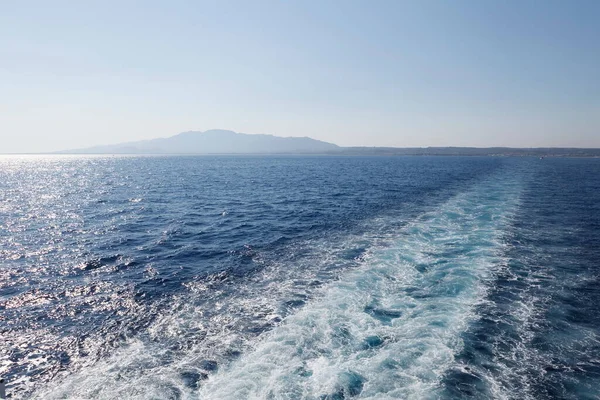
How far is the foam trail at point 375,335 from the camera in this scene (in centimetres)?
1208

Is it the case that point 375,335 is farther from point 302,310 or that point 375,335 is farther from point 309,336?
point 302,310

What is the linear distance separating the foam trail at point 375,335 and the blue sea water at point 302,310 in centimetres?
8

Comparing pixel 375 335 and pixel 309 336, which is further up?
pixel 375 335

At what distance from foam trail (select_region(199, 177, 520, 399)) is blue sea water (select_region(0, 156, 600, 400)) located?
83mm

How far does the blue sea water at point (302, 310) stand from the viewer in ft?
40.7

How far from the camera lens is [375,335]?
15.3 meters

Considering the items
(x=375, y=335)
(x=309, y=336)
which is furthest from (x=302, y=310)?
(x=375, y=335)

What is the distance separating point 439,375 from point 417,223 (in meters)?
26.7

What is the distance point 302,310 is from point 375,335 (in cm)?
438

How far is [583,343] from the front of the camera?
14.5 meters

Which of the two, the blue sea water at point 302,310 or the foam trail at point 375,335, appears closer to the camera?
the foam trail at point 375,335

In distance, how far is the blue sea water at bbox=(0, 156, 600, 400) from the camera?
1242 centimetres

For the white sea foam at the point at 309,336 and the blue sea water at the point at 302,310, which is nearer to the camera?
the white sea foam at the point at 309,336

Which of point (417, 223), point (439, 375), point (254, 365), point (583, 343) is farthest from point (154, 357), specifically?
point (417, 223)
